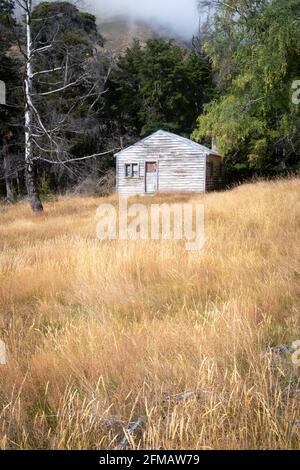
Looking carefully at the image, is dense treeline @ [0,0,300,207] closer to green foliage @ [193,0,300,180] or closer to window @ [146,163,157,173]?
green foliage @ [193,0,300,180]

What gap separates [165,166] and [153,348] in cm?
2381

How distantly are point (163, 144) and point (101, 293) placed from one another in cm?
2241

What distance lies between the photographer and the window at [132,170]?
26.5 meters

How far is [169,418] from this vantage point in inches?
75.9

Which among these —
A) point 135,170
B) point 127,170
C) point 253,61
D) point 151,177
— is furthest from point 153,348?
point 127,170

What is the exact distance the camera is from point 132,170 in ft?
87.4

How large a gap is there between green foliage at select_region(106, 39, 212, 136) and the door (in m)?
9.12

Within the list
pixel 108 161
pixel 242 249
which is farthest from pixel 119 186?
pixel 242 249

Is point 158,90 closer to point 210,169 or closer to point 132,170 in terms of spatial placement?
point 132,170

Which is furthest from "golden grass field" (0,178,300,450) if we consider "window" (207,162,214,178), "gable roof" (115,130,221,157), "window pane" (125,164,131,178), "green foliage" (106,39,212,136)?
"green foliage" (106,39,212,136)

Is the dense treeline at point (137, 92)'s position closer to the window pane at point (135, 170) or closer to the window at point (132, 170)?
the window at point (132, 170)

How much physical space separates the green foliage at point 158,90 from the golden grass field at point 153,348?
30.4 metres

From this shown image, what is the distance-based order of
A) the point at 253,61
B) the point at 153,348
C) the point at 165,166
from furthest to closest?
the point at 165,166 < the point at 253,61 < the point at 153,348

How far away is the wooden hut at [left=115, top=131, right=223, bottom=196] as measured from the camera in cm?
Result: 2512
